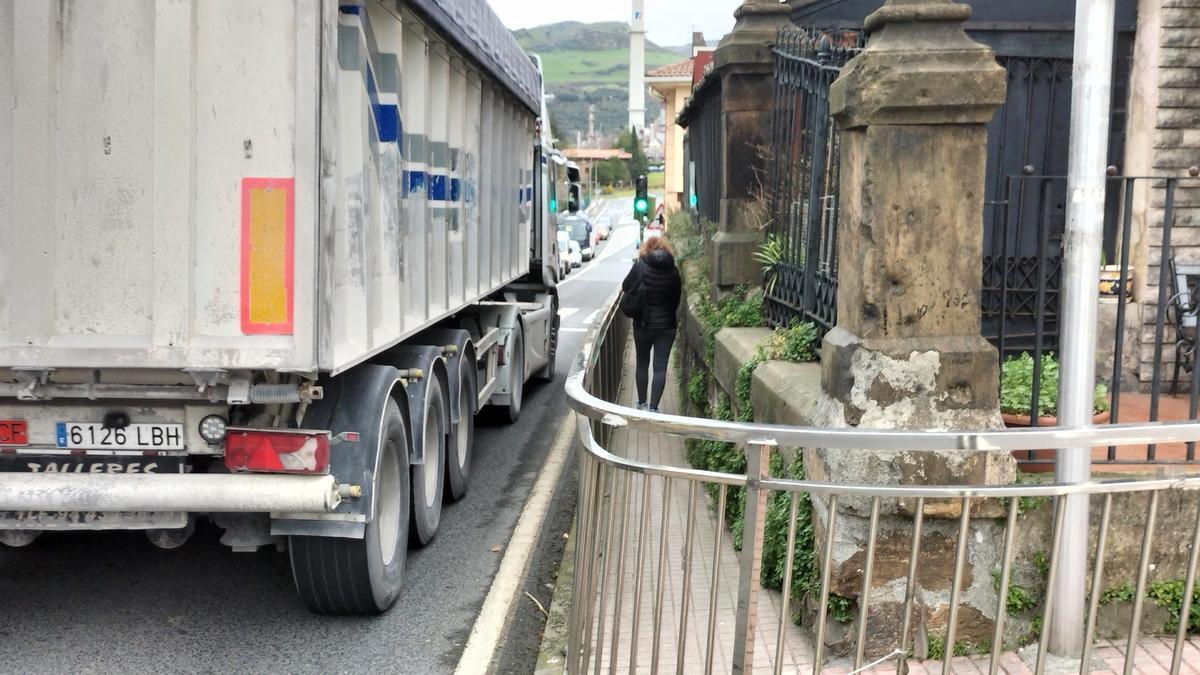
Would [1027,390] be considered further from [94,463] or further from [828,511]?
[94,463]

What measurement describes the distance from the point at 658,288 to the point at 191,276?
609 centimetres

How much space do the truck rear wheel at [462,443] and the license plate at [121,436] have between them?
285cm

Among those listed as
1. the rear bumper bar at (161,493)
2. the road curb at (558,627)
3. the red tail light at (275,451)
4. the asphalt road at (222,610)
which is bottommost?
the asphalt road at (222,610)

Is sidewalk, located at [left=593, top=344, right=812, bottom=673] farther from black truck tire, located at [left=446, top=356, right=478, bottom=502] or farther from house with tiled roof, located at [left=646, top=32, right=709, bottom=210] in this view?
house with tiled roof, located at [left=646, top=32, right=709, bottom=210]

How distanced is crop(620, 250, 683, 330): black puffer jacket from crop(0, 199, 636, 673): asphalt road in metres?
3.12

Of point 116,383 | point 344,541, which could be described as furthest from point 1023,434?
point 116,383

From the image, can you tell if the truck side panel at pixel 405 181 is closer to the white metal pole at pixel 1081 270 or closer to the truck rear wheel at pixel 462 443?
the truck rear wheel at pixel 462 443

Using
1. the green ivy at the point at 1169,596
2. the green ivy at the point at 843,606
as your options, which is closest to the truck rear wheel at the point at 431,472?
the green ivy at the point at 843,606

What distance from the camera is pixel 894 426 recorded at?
4328 mm

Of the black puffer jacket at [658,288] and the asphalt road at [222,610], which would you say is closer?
the asphalt road at [222,610]

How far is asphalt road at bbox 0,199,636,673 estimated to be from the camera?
4.95 meters

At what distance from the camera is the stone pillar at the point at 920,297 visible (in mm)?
4191

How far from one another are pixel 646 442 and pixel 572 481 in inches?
32.8

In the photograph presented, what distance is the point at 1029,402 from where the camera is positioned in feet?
16.4
